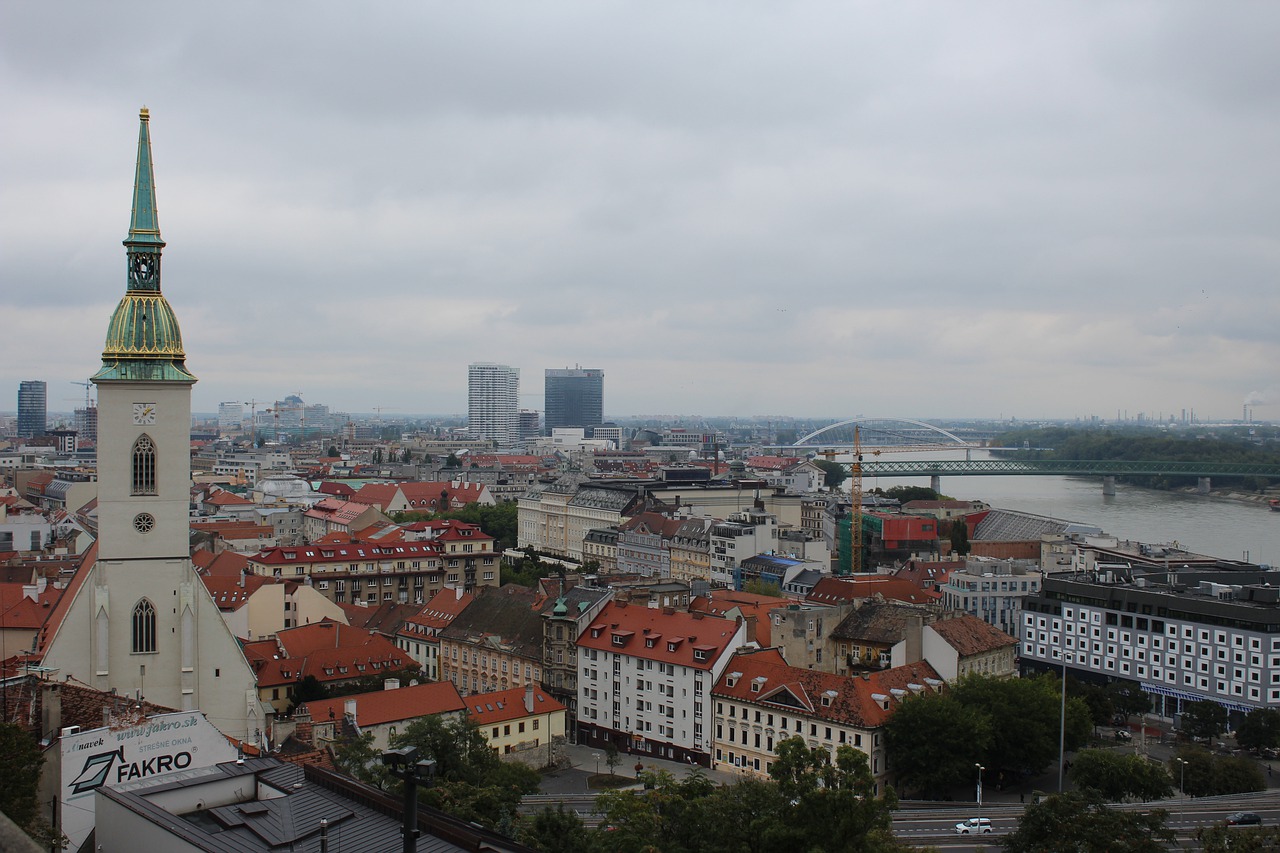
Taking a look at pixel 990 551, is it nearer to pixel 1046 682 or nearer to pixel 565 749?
pixel 1046 682

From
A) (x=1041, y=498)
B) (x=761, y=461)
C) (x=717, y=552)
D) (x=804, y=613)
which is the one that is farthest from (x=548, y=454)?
(x=804, y=613)

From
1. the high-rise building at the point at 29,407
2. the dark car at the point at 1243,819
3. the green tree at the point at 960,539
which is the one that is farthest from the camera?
the high-rise building at the point at 29,407

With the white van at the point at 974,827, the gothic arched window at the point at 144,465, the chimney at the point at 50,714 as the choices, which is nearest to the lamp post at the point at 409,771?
the chimney at the point at 50,714

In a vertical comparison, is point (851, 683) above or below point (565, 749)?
above

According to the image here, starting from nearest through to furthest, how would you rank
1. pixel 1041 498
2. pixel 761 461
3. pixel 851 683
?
pixel 851 683, pixel 1041 498, pixel 761 461

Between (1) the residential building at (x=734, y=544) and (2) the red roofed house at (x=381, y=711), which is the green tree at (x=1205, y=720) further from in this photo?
(1) the residential building at (x=734, y=544)
